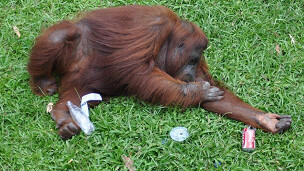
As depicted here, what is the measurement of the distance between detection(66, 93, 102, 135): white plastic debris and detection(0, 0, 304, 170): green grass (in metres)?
0.06

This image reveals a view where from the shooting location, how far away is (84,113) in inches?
158

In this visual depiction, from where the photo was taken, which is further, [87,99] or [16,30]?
[16,30]

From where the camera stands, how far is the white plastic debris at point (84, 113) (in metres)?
3.88

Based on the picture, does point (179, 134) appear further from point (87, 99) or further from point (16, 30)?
point (16, 30)

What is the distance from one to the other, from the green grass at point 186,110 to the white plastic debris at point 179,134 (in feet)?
0.12

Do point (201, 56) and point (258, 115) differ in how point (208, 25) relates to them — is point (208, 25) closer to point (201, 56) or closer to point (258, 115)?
point (201, 56)

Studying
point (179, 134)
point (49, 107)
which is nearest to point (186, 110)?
point (179, 134)

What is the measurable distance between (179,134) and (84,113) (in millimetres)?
736

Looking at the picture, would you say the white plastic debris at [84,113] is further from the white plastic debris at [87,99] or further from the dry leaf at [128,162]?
the dry leaf at [128,162]

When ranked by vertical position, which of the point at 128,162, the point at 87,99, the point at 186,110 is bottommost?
the point at 128,162

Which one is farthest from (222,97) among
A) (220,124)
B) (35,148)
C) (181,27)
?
(35,148)

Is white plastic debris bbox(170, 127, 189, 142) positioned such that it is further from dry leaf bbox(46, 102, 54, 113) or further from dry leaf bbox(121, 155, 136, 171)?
dry leaf bbox(46, 102, 54, 113)

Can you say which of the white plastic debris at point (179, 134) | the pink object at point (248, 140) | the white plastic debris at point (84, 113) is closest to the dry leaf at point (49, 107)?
the white plastic debris at point (84, 113)

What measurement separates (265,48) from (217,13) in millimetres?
614
